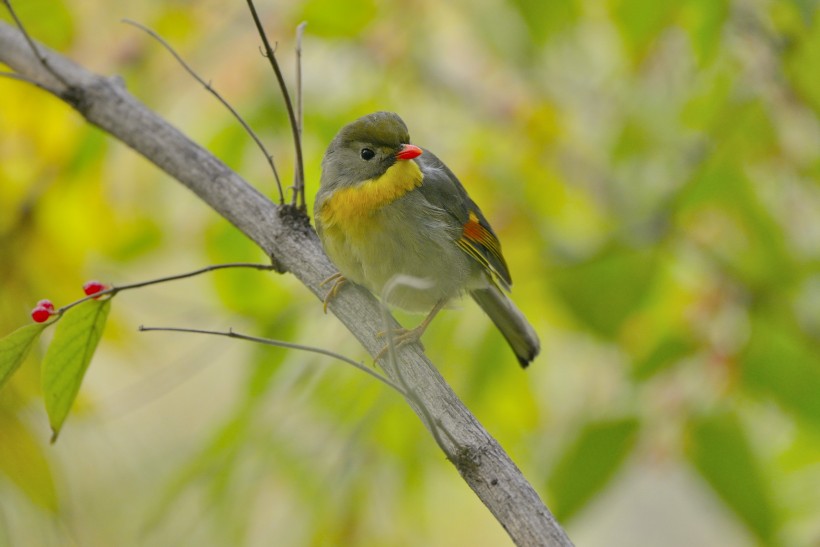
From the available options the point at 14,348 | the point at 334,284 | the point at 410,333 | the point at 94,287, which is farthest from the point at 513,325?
the point at 14,348

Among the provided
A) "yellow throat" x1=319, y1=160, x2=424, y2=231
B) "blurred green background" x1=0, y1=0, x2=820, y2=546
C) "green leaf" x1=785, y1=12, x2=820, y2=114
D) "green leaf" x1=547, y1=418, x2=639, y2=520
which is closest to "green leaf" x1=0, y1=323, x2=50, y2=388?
"blurred green background" x1=0, y1=0, x2=820, y2=546

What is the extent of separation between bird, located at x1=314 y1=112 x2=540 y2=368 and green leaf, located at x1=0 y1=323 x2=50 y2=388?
1.05 m

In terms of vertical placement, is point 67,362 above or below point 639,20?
below

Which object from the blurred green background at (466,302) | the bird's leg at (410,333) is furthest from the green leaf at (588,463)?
the bird's leg at (410,333)

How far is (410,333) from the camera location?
93.0 inches

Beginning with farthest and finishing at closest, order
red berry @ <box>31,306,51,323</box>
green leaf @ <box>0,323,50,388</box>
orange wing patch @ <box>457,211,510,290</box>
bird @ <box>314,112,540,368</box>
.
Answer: orange wing patch @ <box>457,211,510,290</box>
bird @ <box>314,112,540,368</box>
red berry @ <box>31,306,51,323</box>
green leaf @ <box>0,323,50,388</box>

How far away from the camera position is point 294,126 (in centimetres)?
199

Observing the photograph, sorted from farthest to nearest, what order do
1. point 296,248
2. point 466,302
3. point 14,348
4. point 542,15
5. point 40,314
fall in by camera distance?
point 466,302 → point 542,15 → point 296,248 → point 40,314 → point 14,348

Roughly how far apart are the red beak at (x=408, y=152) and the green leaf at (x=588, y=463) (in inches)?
36.4

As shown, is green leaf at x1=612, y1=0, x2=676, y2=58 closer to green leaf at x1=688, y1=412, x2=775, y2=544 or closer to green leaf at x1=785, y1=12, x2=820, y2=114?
green leaf at x1=785, y1=12, x2=820, y2=114

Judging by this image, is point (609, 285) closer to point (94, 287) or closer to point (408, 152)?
point (408, 152)

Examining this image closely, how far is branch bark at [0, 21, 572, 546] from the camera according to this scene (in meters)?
1.59

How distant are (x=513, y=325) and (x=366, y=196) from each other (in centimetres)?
67

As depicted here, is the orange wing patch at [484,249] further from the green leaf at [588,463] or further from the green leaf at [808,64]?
the green leaf at [808,64]
